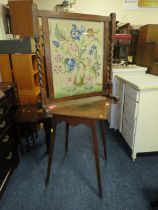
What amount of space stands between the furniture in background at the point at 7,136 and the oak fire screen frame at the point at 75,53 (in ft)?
1.92

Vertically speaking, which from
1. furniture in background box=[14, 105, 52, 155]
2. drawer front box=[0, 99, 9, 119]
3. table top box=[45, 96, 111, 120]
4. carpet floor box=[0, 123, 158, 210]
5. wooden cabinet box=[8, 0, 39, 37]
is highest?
wooden cabinet box=[8, 0, 39, 37]

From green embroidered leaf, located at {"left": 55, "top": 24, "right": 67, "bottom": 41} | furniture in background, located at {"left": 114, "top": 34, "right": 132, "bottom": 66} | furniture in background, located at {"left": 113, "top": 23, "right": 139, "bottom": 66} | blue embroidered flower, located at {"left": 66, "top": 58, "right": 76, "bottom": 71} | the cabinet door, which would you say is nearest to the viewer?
green embroidered leaf, located at {"left": 55, "top": 24, "right": 67, "bottom": 41}

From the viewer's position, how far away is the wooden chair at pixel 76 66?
103 centimetres

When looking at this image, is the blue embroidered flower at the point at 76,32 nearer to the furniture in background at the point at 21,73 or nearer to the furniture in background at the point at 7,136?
the furniture in background at the point at 7,136

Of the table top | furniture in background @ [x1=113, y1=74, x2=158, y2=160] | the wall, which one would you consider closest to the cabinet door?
furniture in background @ [x1=113, y1=74, x2=158, y2=160]

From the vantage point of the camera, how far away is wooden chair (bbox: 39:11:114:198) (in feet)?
3.39

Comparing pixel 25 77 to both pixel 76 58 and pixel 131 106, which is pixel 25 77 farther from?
pixel 131 106

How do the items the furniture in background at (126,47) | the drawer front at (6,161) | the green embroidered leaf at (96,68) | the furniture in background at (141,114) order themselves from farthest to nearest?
the furniture in background at (126,47)
the furniture in background at (141,114)
the drawer front at (6,161)
the green embroidered leaf at (96,68)

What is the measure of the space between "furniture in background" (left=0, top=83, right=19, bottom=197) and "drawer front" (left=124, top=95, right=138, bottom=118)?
124 centimetres


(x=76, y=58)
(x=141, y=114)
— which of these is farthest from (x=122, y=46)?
(x=76, y=58)

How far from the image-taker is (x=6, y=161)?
4.73 ft

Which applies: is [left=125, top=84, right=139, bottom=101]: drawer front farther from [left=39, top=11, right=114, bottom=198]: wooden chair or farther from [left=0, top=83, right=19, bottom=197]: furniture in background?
[left=0, top=83, right=19, bottom=197]: furniture in background

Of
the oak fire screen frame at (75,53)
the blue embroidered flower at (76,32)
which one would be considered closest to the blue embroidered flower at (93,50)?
the oak fire screen frame at (75,53)

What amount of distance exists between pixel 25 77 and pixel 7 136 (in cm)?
92
